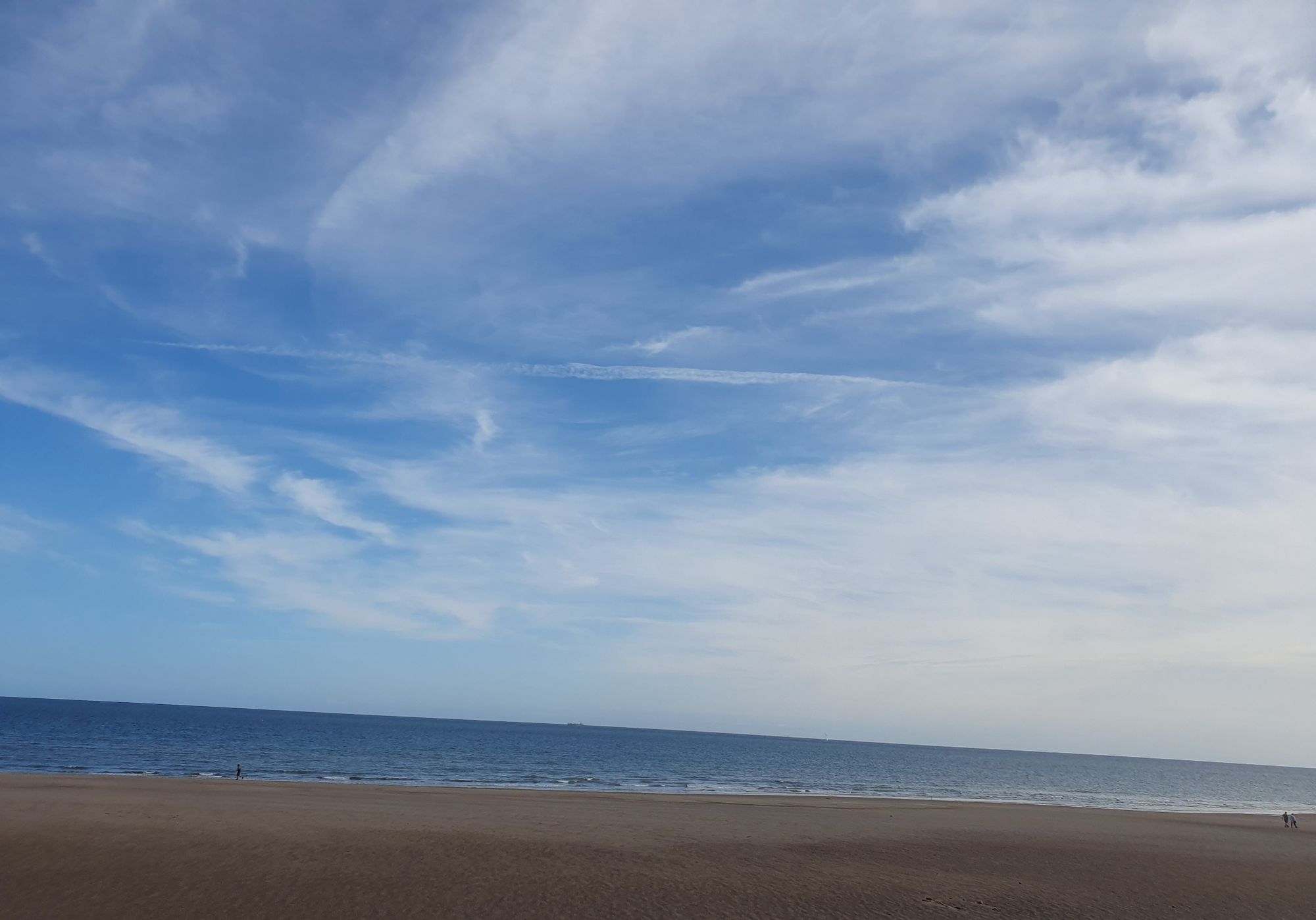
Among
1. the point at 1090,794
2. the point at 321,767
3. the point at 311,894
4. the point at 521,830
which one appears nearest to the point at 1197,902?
the point at 521,830

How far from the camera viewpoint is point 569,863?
20453mm

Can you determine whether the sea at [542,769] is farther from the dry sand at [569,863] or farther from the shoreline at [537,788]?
the dry sand at [569,863]

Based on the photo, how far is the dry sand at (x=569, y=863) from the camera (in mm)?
16703

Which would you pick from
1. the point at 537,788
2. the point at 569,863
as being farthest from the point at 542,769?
the point at 569,863

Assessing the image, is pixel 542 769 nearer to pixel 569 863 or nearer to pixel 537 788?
pixel 537 788

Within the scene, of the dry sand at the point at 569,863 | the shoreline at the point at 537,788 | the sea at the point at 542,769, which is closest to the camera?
the dry sand at the point at 569,863

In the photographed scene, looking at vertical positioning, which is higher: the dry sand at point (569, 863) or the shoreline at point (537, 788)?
the dry sand at point (569, 863)

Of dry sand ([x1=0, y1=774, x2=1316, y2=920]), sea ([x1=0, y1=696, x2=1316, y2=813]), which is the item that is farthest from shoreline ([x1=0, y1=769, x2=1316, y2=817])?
dry sand ([x1=0, y1=774, x2=1316, y2=920])

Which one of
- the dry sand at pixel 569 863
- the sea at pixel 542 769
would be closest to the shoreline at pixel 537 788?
the sea at pixel 542 769

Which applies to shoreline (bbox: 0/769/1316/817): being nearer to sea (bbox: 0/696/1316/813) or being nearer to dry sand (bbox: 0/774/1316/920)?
sea (bbox: 0/696/1316/813)

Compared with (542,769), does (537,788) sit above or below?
above

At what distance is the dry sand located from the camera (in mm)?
16703

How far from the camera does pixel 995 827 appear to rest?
33.6 m

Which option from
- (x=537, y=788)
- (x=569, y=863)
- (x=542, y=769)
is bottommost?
(x=542, y=769)
